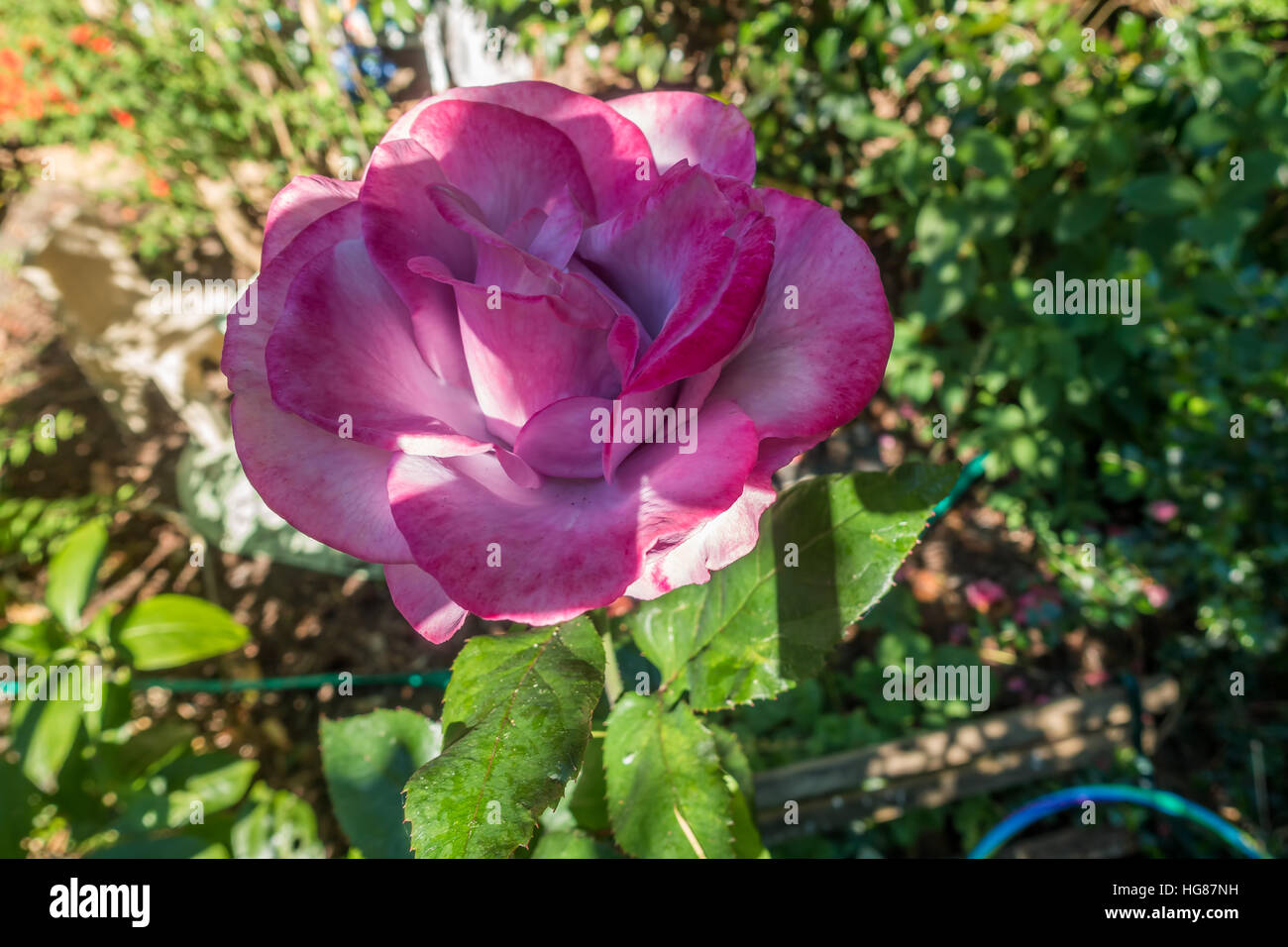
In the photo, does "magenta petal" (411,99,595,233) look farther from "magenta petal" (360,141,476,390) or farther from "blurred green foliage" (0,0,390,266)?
"blurred green foliage" (0,0,390,266)

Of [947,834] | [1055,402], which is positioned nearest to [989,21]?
[1055,402]

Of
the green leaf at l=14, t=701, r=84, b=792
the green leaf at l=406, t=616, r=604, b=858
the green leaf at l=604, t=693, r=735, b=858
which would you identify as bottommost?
the green leaf at l=14, t=701, r=84, b=792

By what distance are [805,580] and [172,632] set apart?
4.24ft

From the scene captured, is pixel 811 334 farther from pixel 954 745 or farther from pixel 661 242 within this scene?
pixel 954 745

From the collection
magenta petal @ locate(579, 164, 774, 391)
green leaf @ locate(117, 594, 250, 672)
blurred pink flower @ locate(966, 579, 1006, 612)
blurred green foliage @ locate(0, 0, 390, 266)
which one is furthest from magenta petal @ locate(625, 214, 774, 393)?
blurred green foliage @ locate(0, 0, 390, 266)

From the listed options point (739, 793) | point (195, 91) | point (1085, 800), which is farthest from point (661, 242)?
point (195, 91)

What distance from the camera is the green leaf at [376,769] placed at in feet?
2.44

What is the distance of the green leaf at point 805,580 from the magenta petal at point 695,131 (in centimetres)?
22

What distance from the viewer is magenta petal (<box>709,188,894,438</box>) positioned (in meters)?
0.34

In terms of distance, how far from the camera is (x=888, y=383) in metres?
2.13

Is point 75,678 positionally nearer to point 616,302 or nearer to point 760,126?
point 616,302

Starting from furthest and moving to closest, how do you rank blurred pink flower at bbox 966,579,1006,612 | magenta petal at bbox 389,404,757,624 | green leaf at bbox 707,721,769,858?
blurred pink flower at bbox 966,579,1006,612 < green leaf at bbox 707,721,769,858 < magenta petal at bbox 389,404,757,624

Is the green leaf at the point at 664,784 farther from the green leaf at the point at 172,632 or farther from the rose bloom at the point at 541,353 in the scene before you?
the green leaf at the point at 172,632

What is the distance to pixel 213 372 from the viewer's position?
2.83 meters
